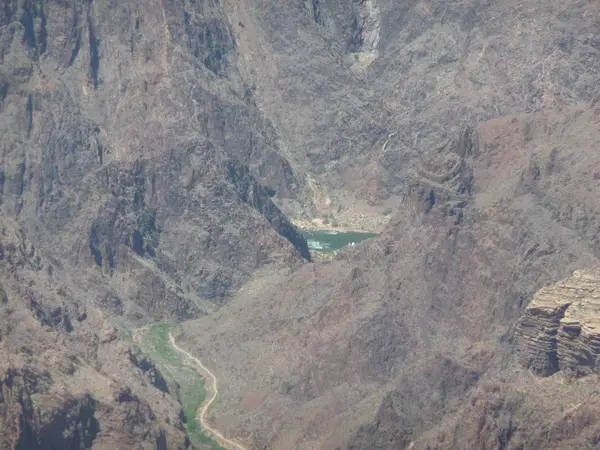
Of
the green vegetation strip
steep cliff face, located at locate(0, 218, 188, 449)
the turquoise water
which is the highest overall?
steep cliff face, located at locate(0, 218, 188, 449)

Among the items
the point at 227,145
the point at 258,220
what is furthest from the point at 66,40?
the point at 258,220

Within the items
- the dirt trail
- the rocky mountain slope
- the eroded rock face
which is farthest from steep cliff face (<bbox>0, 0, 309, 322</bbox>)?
the eroded rock face

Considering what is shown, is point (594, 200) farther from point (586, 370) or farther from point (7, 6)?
point (7, 6)

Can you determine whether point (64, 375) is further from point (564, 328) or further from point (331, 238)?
point (331, 238)

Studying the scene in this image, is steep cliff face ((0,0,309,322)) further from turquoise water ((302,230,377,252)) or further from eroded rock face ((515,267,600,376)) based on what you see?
eroded rock face ((515,267,600,376))

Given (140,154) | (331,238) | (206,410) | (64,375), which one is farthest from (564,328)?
(331,238)

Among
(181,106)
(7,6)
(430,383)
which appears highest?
(7,6)
